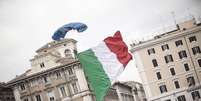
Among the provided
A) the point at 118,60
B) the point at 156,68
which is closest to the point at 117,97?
the point at 156,68

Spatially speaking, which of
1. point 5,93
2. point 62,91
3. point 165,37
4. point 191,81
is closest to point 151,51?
point 165,37

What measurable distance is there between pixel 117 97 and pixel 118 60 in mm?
48316

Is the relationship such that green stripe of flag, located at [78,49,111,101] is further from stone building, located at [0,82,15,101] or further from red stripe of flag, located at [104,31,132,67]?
stone building, located at [0,82,15,101]

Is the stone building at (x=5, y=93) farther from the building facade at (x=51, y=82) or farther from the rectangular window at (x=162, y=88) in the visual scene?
the rectangular window at (x=162, y=88)

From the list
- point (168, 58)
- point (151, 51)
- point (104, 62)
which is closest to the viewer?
point (104, 62)

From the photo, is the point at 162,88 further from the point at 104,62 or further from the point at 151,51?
the point at 104,62

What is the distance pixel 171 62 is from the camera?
4497cm

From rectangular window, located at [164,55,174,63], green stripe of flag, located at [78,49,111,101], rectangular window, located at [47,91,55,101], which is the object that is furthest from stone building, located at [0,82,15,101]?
green stripe of flag, located at [78,49,111,101]

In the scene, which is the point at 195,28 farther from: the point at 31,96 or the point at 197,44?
the point at 31,96

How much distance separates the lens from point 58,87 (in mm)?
44312

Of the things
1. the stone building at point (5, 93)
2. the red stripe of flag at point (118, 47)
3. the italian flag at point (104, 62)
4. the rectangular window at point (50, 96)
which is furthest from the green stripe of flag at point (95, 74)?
the rectangular window at point (50, 96)

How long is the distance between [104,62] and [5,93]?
34629mm

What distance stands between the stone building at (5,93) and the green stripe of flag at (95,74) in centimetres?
3200

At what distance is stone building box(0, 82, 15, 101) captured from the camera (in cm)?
4183
